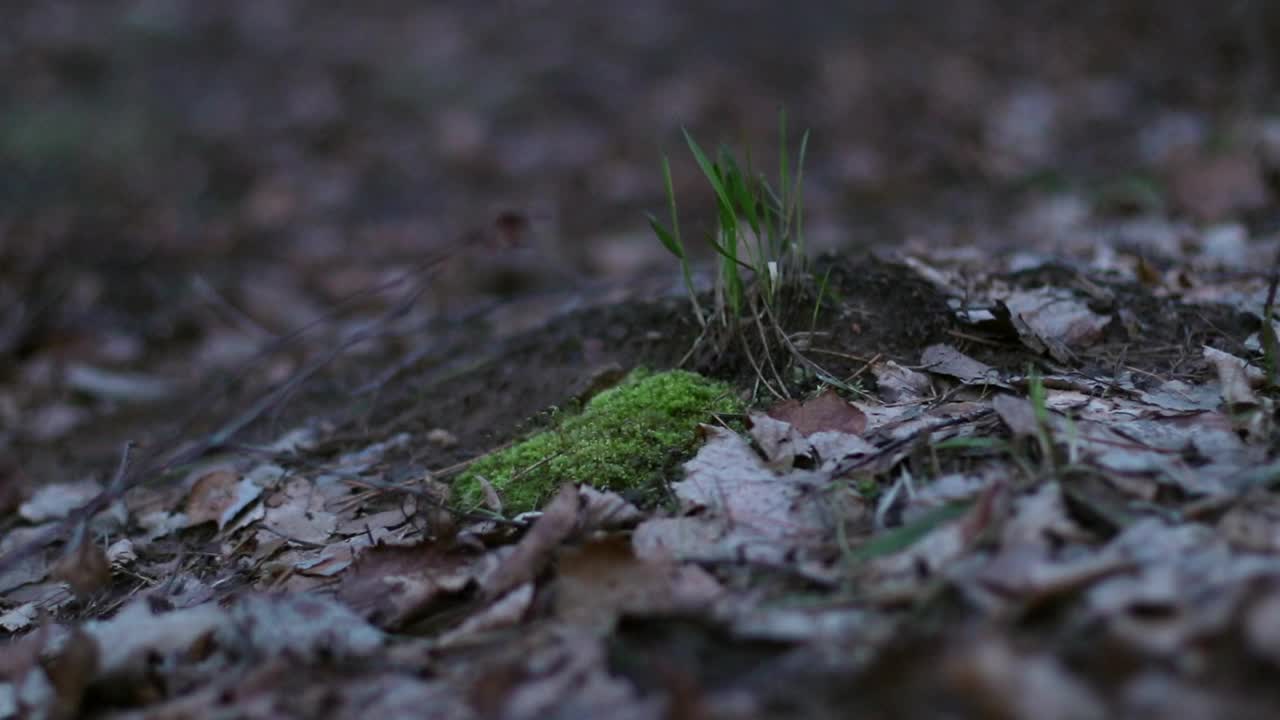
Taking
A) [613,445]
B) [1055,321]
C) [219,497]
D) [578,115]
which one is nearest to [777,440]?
[613,445]

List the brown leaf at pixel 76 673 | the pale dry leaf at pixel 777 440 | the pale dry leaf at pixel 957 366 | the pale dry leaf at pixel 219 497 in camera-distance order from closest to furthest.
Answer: the brown leaf at pixel 76 673, the pale dry leaf at pixel 777 440, the pale dry leaf at pixel 957 366, the pale dry leaf at pixel 219 497

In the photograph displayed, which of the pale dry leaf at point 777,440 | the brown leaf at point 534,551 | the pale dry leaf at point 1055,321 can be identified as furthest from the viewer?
the pale dry leaf at point 1055,321

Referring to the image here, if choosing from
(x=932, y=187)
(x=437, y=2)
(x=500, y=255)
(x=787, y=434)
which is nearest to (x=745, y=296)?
(x=787, y=434)

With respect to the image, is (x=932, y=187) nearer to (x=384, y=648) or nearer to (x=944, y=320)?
(x=944, y=320)

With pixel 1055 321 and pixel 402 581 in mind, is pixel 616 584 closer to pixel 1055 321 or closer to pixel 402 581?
pixel 402 581

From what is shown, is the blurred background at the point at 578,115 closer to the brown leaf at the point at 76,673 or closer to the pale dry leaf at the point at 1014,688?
the pale dry leaf at the point at 1014,688

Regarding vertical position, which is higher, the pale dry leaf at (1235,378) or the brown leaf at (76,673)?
the pale dry leaf at (1235,378)

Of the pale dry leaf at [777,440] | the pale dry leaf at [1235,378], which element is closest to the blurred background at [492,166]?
the pale dry leaf at [777,440]

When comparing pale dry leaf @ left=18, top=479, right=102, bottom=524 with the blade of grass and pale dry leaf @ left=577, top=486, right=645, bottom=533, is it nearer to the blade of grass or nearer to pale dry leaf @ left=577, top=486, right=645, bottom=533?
pale dry leaf @ left=577, top=486, right=645, bottom=533
